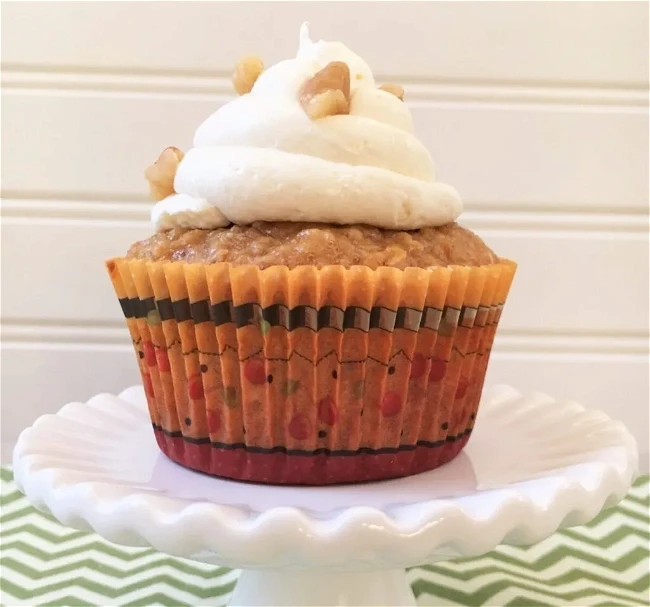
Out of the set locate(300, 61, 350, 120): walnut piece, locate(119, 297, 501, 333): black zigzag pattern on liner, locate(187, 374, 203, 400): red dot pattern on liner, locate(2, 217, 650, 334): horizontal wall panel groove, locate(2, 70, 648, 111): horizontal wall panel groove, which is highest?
locate(300, 61, 350, 120): walnut piece

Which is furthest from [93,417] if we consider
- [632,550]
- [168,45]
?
[632,550]

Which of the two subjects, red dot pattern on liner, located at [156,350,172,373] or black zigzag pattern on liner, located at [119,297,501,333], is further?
red dot pattern on liner, located at [156,350,172,373]

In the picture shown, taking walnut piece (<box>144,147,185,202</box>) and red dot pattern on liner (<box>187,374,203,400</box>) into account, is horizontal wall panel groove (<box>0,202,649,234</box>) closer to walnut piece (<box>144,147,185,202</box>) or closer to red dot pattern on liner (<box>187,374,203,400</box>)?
walnut piece (<box>144,147,185,202</box>)

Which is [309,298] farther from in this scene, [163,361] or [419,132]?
[419,132]

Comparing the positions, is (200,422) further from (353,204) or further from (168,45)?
(168,45)

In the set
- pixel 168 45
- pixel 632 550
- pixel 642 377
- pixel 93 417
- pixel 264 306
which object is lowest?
pixel 632 550

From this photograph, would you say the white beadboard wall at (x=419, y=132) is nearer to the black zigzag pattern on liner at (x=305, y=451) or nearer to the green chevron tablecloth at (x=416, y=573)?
the green chevron tablecloth at (x=416, y=573)

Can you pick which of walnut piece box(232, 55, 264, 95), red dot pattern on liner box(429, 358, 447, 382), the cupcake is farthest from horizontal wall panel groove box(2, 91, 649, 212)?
red dot pattern on liner box(429, 358, 447, 382)
